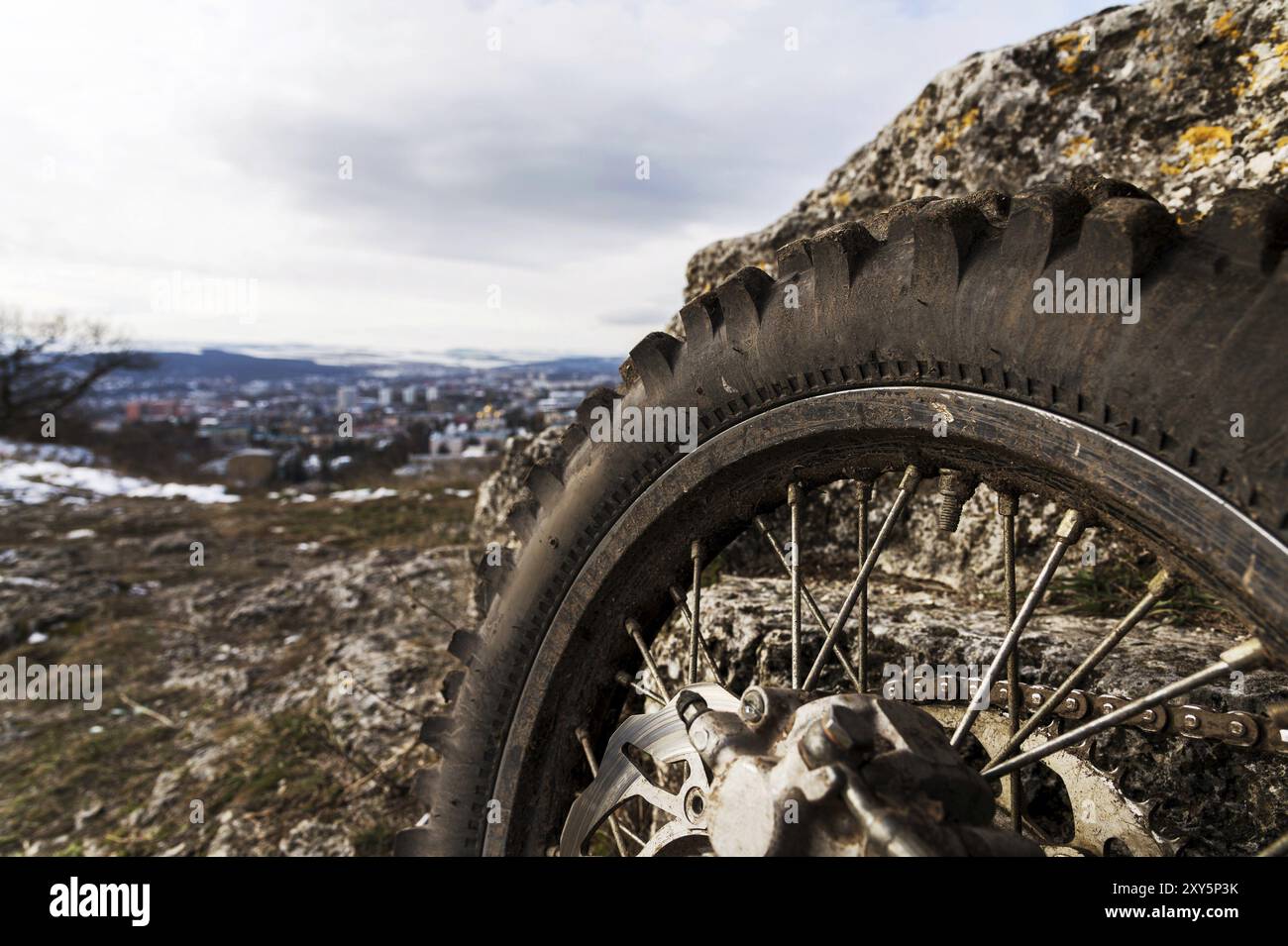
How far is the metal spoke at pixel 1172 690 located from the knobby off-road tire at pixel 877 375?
0.16 feet

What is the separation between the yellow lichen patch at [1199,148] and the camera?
226 centimetres

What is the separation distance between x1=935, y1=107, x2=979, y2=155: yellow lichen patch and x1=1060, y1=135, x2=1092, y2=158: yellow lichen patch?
35 centimetres

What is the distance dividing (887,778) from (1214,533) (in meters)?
0.54

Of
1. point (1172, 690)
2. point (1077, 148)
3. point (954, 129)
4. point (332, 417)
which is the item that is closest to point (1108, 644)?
point (1172, 690)

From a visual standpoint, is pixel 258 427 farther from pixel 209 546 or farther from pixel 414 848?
pixel 414 848

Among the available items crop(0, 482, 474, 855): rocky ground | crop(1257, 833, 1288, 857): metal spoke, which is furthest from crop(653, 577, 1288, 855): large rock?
crop(0, 482, 474, 855): rocky ground

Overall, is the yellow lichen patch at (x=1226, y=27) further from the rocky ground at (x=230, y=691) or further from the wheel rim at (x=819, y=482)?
the rocky ground at (x=230, y=691)

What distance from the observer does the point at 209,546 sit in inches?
316

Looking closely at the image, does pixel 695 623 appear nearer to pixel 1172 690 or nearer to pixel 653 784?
pixel 653 784

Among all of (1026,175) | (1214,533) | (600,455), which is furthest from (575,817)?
(1026,175)

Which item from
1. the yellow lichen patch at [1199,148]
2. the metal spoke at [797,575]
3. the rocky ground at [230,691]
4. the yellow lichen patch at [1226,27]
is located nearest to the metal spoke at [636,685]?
the metal spoke at [797,575]

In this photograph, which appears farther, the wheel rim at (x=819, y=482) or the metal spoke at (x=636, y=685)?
the metal spoke at (x=636, y=685)

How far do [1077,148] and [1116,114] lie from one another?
140 millimetres

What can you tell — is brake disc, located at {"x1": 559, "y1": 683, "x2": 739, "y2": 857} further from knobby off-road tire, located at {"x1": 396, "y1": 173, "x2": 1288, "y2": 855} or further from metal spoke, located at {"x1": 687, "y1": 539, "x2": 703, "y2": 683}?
knobby off-road tire, located at {"x1": 396, "y1": 173, "x2": 1288, "y2": 855}
